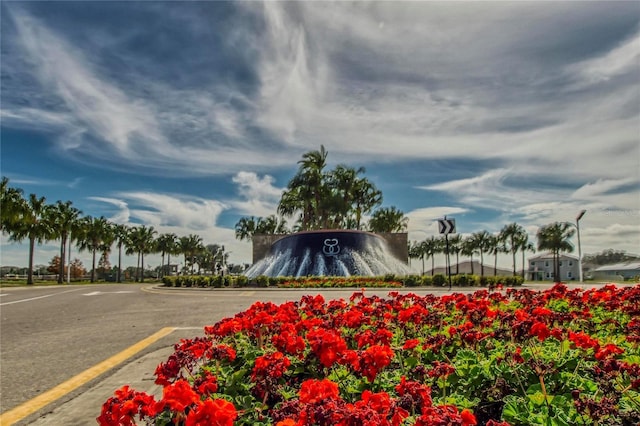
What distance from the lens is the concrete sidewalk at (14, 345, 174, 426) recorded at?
12.1 feet

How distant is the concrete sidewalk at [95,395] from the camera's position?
3691mm

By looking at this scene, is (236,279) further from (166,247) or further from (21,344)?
(166,247)

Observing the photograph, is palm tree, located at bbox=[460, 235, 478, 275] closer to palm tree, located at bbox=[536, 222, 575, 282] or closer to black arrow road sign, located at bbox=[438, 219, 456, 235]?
palm tree, located at bbox=[536, 222, 575, 282]

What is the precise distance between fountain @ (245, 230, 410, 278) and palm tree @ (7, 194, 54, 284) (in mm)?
30410

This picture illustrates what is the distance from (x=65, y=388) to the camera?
476 centimetres

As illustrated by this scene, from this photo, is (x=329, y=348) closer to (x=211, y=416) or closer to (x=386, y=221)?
(x=211, y=416)

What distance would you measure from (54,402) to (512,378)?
14.0 ft

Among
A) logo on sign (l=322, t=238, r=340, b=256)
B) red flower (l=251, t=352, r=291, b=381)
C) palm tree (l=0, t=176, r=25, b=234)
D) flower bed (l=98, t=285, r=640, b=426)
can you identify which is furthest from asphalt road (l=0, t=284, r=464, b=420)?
palm tree (l=0, t=176, r=25, b=234)

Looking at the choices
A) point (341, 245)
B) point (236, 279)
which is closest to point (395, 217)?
point (341, 245)

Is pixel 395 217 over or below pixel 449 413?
over

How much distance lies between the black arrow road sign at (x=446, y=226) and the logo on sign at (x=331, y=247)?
14.0 metres

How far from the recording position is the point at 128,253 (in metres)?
96.4

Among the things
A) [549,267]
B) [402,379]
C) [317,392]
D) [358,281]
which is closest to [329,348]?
[402,379]

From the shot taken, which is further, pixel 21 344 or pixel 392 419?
pixel 21 344
